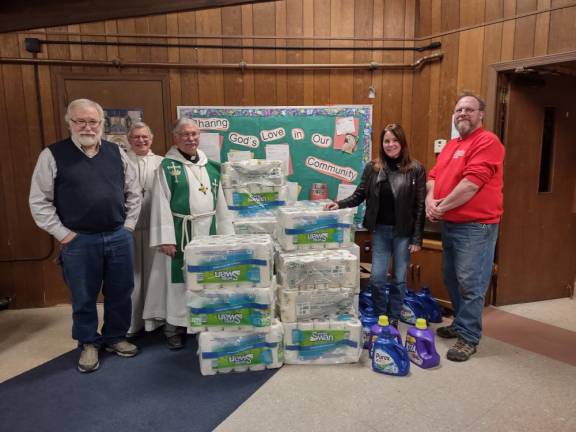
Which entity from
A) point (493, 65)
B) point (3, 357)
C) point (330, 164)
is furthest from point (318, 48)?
point (3, 357)

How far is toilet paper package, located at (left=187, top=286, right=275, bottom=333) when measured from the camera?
7.22 feet

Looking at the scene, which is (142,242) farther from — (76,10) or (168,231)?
(76,10)

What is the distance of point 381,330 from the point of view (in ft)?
7.47

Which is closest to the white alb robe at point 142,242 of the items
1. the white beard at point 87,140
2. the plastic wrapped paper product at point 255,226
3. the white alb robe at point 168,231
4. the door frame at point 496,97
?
the white alb robe at point 168,231

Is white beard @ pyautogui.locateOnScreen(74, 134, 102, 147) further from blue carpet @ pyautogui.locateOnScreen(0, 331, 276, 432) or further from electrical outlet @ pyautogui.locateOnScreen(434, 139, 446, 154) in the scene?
electrical outlet @ pyautogui.locateOnScreen(434, 139, 446, 154)

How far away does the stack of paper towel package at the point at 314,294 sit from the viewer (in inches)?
91.1

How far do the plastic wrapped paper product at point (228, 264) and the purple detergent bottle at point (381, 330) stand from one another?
2.22 feet

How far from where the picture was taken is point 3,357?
8.30 feet

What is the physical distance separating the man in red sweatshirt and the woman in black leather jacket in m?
0.13

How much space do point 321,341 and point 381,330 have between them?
35cm

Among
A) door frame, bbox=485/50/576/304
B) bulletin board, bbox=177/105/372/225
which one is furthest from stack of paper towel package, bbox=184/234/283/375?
door frame, bbox=485/50/576/304

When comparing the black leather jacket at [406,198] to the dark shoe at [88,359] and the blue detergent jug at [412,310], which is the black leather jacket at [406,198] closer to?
the blue detergent jug at [412,310]

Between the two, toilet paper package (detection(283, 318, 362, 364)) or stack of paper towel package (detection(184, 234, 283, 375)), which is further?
toilet paper package (detection(283, 318, 362, 364))

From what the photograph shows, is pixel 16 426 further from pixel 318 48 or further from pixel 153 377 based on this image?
pixel 318 48
